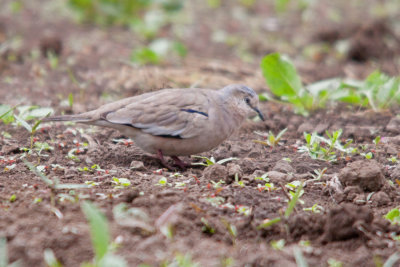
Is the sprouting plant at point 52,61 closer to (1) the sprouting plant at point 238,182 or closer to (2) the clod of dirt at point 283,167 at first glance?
(2) the clod of dirt at point 283,167

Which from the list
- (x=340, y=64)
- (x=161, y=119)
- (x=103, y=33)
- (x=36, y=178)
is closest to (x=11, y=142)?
(x=36, y=178)

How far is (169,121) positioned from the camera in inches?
192

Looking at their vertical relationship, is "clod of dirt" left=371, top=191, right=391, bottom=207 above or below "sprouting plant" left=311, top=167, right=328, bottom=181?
below

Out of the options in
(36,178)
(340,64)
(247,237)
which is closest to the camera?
(247,237)

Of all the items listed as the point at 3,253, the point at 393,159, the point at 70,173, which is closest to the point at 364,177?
the point at 393,159

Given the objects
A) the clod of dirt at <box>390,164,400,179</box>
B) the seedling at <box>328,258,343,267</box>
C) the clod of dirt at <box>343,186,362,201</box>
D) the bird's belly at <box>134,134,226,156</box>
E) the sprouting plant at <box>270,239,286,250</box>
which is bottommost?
the seedling at <box>328,258,343,267</box>

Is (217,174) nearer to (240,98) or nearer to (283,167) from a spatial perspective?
(283,167)

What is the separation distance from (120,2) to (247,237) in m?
7.27

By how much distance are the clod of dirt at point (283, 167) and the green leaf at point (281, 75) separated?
69.2 inches

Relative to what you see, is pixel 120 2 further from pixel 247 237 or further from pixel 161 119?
pixel 247 237

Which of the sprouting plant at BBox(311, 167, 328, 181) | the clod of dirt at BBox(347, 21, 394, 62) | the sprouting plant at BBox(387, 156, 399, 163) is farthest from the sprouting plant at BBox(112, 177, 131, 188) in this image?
the clod of dirt at BBox(347, 21, 394, 62)

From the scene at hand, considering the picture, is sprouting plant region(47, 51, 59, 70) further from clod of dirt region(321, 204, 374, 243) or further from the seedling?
the seedling

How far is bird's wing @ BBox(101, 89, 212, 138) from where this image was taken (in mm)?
4828

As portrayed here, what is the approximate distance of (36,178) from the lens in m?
4.20
